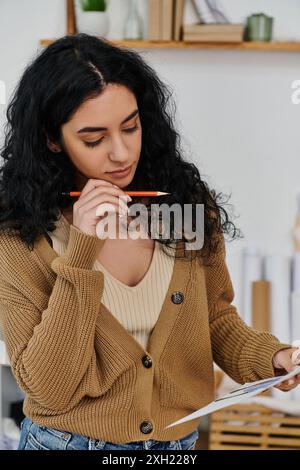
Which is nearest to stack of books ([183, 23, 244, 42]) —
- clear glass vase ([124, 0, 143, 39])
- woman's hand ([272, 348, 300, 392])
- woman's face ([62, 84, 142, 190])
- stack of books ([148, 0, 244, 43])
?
stack of books ([148, 0, 244, 43])

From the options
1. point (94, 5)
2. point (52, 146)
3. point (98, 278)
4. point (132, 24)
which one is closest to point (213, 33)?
point (132, 24)

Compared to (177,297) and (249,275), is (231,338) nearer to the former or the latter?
(177,297)

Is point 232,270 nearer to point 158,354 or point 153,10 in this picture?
point 153,10

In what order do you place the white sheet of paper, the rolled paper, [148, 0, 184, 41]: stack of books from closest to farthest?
1. the white sheet of paper
2. [148, 0, 184, 41]: stack of books
3. the rolled paper

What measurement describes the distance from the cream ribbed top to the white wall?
3.24 ft

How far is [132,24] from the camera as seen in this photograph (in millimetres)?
1808

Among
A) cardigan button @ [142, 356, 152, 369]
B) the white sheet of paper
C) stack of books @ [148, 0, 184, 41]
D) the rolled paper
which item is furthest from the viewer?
the rolled paper

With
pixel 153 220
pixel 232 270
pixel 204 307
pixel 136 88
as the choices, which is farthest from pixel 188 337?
pixel 232 270

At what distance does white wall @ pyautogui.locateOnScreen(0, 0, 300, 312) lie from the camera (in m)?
1.86

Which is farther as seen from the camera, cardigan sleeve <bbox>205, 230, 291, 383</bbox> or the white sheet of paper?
cardigan sleeve <bbox>205, 230, 291, 383</bbox>

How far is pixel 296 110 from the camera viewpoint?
190 centimetres

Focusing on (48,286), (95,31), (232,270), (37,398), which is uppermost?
(95,31)

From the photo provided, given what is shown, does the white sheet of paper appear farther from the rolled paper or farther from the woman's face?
the rolled paper

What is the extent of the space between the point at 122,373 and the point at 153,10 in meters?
1.18
